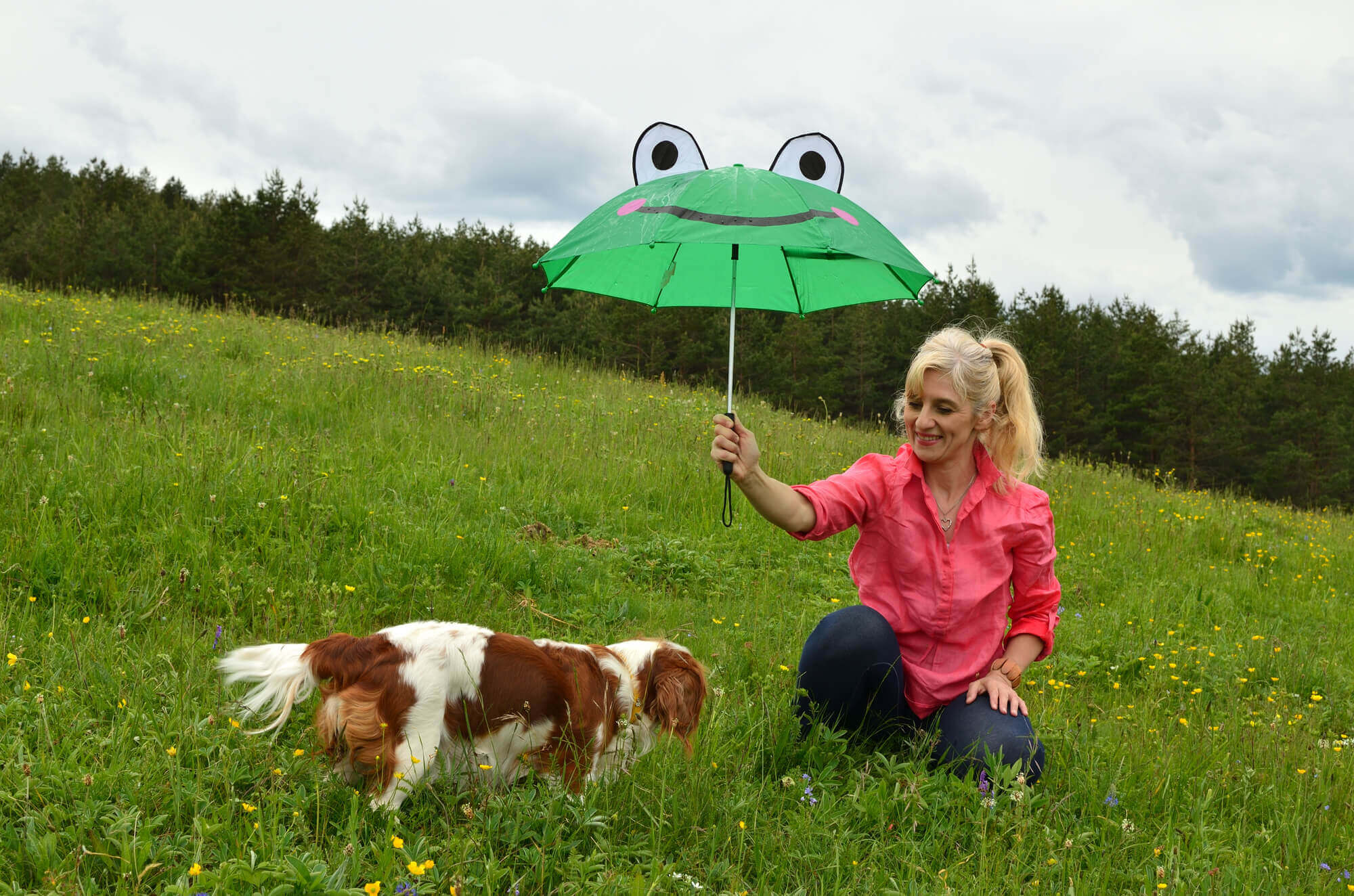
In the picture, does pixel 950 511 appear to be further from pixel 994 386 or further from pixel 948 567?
pixel 994 386

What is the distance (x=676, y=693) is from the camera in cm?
272

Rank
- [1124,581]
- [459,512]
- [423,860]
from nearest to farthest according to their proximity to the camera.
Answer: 1. [423,860]
2. [459,512]
3. [1124,581]

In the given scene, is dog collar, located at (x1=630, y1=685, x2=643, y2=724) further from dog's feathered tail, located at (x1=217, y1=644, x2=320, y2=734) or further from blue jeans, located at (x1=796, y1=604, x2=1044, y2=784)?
dog's feathered tail, located at (x1=217, y1=644, x2=320, y2=734)

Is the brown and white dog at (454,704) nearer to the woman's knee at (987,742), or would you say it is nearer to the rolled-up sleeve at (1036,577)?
the woman's knee at (987,742)

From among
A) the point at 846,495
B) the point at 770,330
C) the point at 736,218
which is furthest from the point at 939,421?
the point at 770,330

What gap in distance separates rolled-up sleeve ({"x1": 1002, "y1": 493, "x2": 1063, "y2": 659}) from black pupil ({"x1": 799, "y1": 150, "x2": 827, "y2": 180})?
57.4 inches

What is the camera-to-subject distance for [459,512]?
491 cm

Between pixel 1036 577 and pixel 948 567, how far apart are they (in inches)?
14.3

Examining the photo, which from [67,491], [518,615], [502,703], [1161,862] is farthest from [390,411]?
[1161,862]

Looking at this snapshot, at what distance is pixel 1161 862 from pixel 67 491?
16.2ft

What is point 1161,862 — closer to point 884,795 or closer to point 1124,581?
point 884,795

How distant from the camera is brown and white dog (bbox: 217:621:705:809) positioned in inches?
91.7

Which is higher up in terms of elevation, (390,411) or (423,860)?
(390,411)

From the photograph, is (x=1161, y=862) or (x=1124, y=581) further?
(x=1124, y=581)
